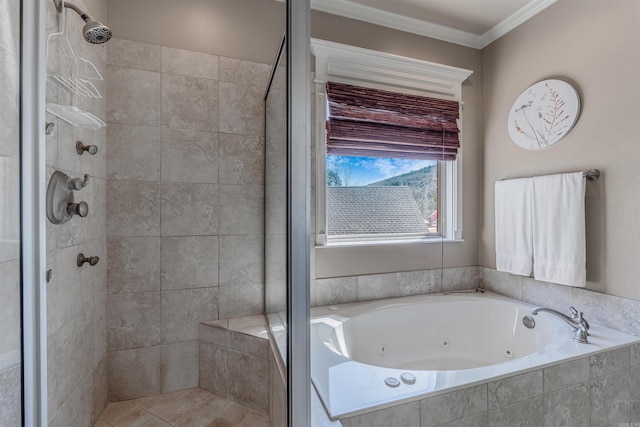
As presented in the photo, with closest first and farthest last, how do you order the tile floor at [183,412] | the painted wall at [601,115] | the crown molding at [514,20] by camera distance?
the tile floor at [183,412]
the painted wall at [601,115]
the crown molding at [514,20]

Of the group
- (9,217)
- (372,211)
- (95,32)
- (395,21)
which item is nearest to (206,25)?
(95,32)

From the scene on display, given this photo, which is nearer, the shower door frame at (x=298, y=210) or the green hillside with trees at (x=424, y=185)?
the shower door frame at (x=298, y=210)

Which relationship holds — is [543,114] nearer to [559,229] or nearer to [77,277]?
[559,229]

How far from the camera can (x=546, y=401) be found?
3.86 ft

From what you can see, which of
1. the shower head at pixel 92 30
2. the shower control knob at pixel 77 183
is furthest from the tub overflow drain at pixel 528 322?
the shower head at pixel 92 30

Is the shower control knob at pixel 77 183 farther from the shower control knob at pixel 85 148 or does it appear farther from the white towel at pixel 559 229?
the white towel at pixel 559 229

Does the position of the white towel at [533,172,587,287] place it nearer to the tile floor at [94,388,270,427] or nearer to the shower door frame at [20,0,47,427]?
the tile floor at [94,388,270,427]

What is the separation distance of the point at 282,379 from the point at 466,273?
1.90 m

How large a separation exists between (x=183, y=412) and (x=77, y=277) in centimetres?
77

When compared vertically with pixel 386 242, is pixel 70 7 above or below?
above

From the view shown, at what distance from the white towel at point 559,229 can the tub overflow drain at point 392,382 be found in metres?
1.33

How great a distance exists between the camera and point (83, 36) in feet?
3.43

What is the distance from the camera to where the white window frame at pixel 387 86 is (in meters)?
1.92

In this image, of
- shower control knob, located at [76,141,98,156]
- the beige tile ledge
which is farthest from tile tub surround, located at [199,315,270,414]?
shower control knob, located at [76,141,98,156]
